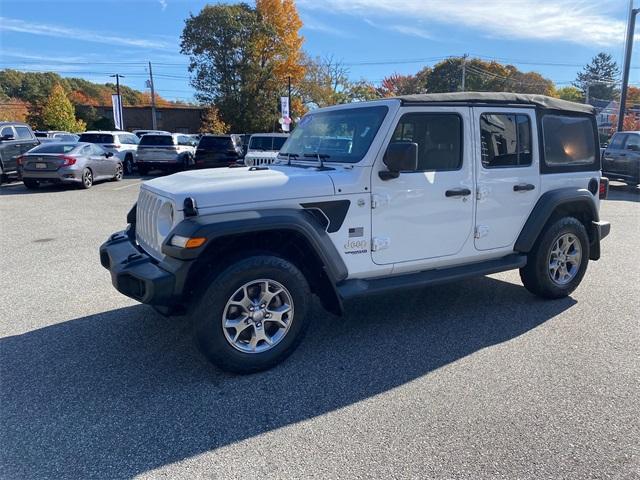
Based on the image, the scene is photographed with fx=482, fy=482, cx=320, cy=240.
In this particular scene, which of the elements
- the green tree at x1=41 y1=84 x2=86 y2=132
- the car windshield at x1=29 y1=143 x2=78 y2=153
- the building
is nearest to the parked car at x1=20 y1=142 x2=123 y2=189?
the car windshield at x1=29 y1=143 x2=78 y2=153

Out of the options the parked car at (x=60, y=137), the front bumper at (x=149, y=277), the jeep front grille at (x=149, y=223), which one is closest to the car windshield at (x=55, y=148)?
the parked car at (x=60, y=137)

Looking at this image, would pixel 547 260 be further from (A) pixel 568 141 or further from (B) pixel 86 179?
(B) pixel 86 179

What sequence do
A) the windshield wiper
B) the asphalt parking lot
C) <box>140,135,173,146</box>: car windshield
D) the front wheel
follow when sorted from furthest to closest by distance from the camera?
<box>140,135,173,146</box>: car windshield < the windshield wiper < the front wheel < the asphalt parking lot

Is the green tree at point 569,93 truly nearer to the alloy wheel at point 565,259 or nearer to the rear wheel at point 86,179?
the rear wheel at point 86,179

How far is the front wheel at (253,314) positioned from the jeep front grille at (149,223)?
60 cm

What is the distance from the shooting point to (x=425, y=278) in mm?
4168

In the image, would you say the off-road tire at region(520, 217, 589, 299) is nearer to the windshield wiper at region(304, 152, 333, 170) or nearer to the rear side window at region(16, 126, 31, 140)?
the windshield wiper at region(304, 152, 333, 170)

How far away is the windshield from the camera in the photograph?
15.4 meters

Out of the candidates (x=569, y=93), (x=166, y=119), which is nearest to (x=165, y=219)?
(x=166, y=119)

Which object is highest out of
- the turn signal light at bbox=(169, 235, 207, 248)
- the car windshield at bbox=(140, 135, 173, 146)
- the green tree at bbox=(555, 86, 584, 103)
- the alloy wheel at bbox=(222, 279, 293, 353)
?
the green tree at bbox=(555, 86, 584, 103)

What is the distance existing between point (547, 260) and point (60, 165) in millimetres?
13505

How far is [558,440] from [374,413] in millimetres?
1073

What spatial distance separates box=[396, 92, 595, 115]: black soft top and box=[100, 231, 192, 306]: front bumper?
2.30 metres

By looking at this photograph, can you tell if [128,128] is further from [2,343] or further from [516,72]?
[2,343]
